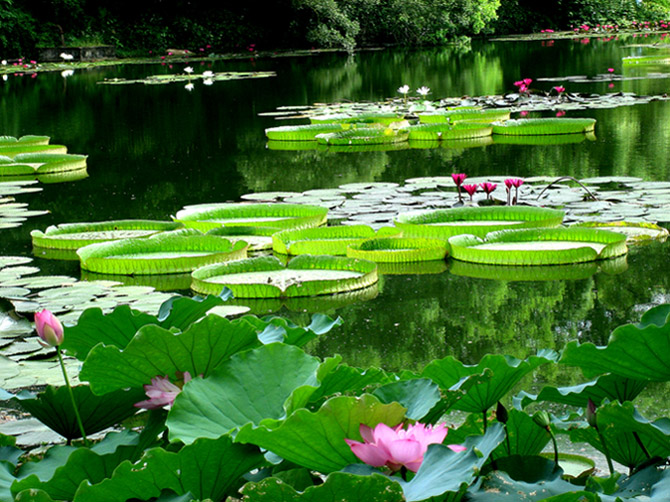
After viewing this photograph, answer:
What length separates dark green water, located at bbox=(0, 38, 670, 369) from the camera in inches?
125

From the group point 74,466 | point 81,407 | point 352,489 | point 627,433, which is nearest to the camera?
point 352,489

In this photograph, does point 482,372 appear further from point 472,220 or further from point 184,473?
point 472,220

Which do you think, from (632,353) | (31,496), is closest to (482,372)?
(632,353)

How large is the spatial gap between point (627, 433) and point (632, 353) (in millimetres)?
139

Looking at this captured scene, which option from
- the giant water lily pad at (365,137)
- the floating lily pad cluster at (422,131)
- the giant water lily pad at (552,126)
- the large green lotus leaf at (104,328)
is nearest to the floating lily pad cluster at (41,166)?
the floating lily pad cluster at (422,131)

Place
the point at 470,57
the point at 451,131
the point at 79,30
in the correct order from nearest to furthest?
1. the point at 451,131
2. the point at 470,57
3. the point at 79,30

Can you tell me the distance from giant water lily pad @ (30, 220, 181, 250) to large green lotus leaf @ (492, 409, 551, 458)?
3313 mm

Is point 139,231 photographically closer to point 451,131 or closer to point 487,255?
point 487,255

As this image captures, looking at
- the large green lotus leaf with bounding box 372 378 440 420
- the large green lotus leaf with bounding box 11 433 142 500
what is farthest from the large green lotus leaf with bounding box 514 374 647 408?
the large green lotus leaf with bounding box 11 433 142 500

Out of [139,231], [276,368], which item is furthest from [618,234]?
[276,368]

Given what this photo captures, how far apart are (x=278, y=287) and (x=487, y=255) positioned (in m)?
0.92

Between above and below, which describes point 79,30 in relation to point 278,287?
above

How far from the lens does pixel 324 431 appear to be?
112 centimetres

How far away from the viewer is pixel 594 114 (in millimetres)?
9305
